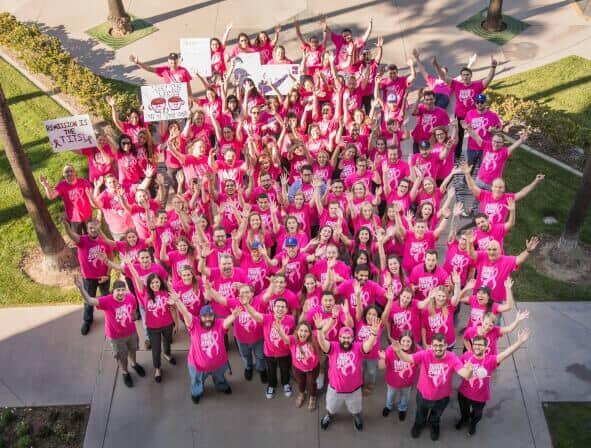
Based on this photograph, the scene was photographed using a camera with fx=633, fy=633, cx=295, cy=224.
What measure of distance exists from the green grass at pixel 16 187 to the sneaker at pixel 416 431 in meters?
5.46

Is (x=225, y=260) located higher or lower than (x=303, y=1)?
lower

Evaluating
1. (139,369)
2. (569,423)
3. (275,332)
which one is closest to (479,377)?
(569,423)

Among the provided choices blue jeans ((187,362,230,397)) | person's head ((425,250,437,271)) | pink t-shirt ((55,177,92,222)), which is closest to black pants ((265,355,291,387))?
blue jeans ((187,362,230,397))

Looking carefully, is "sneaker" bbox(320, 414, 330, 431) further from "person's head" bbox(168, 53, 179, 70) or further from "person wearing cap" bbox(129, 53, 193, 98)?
"person's head" bbox(168, 53, 179, 70)

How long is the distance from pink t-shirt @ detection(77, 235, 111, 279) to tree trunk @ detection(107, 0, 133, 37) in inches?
379

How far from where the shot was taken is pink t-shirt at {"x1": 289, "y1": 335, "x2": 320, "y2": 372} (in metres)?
7.30

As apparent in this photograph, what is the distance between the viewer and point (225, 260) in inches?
308

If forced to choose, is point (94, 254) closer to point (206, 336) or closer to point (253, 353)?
point (206, 336)

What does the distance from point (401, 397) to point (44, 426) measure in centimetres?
459

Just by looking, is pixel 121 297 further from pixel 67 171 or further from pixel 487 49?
pixel 487 49

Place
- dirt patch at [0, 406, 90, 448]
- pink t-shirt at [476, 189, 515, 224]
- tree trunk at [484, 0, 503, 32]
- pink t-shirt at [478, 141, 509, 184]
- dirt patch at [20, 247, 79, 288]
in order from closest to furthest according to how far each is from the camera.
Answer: dirt patch at [0, 406, 90, 448] < pink t-shirt at [476, 189, 515, 224] < pink t-shirt at [478, 141, 509, 184] < dirt patch at [20, 247, 79, 288] < tree trunk at [484, 0, 503, 32]

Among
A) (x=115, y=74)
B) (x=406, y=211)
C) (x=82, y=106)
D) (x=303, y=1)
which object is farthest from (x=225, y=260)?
(x=303, y=1)

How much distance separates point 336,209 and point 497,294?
237 centimetres

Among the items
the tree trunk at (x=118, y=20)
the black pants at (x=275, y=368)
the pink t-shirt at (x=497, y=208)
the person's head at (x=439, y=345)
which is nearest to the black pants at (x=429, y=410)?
the person's head at (x=439, y=345)
